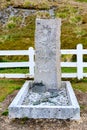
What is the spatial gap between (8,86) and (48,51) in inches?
95.4

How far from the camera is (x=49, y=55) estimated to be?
11781 millimetres

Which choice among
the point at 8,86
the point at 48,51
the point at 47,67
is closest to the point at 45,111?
the point at 47,67

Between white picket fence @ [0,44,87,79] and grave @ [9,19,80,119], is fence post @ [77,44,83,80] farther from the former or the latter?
grave @ [9,19,80,119]

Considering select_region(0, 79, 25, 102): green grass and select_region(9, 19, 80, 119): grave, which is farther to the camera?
select_region(0, 79, 25, 102): green grass

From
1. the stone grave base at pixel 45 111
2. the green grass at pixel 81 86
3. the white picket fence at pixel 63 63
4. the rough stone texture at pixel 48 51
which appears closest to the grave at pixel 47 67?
the rough stone texture at pixel 48 51

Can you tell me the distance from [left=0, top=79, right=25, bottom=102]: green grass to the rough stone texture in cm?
129

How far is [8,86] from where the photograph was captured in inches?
531

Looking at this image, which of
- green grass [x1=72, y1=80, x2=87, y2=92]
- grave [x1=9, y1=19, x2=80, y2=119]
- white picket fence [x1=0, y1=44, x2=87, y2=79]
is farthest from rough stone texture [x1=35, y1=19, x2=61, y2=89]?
white picket fence [x1=0, y1=44, x2=87, y2=79]

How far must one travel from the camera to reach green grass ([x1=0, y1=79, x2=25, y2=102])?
12.4 m

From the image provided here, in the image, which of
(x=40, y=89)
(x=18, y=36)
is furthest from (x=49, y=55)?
(x=18, y=36)

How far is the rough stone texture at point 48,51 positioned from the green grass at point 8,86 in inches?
50.7

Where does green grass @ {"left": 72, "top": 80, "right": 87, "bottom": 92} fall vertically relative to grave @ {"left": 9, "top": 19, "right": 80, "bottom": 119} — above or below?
below

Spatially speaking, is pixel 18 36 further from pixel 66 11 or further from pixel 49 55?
pixel 49 55

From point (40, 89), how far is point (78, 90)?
160 cm
